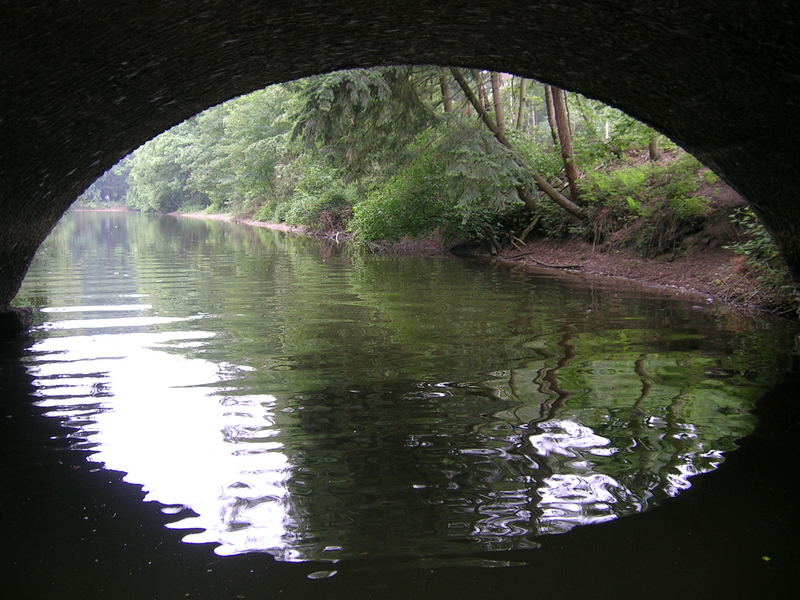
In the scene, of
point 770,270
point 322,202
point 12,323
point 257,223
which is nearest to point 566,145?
point 770,270

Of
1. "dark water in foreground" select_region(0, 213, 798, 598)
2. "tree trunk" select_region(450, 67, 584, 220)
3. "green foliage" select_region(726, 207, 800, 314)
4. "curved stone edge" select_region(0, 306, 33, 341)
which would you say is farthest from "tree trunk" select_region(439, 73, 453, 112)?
"curved stone edge" select_region(0, 306, 33, 341)

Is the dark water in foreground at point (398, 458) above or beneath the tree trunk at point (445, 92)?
beneath

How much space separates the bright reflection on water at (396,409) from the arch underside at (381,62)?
183 centimetres

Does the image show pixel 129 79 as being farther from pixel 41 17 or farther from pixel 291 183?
pixel 291 183

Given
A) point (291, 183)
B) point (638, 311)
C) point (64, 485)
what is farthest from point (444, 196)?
point (291, 183)

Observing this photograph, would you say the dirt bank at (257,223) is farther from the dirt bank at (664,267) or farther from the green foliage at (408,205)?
the dirt bank at (664,267)

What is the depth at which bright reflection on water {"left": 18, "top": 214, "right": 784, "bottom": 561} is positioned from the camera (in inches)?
147

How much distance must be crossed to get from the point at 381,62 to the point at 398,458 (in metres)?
3.36

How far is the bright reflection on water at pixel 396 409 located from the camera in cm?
373

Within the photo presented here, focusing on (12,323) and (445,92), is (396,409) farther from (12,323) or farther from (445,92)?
(445,92)

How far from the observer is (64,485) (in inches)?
161

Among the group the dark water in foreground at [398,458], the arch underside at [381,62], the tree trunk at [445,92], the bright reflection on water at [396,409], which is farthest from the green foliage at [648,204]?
the arch underside at [381,62]

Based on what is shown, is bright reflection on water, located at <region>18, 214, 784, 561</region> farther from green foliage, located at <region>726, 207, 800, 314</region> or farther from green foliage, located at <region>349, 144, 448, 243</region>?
green foliage, located at <region>349, 144, 448, 243</region>

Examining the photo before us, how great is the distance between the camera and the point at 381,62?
5902mm
